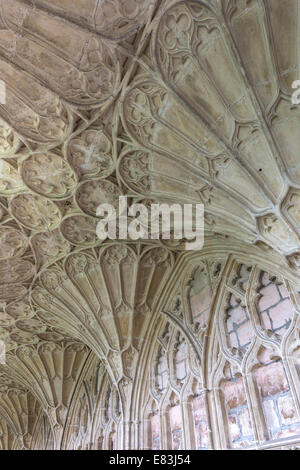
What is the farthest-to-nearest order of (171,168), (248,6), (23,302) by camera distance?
(23,302), (171,168), (248,6)

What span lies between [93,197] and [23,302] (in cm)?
486

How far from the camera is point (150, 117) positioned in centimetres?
626

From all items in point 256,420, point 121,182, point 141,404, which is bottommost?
point 256,420

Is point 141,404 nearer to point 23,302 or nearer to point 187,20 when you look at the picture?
point 23,302

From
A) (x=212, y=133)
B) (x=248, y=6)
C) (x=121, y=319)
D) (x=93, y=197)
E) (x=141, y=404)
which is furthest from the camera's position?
(x=121, y=319)

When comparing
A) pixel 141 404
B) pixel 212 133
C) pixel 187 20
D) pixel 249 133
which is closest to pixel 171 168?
pixel 212 133

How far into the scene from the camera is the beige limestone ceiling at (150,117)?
4980 millimetres

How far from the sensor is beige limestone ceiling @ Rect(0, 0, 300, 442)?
498cm

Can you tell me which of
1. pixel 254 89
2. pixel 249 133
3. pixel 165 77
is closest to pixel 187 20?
pixel 165 77

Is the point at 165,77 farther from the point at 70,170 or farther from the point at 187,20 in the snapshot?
the point at 70,170

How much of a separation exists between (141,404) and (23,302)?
177 inches

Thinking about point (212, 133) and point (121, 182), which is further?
point (121, 182)
